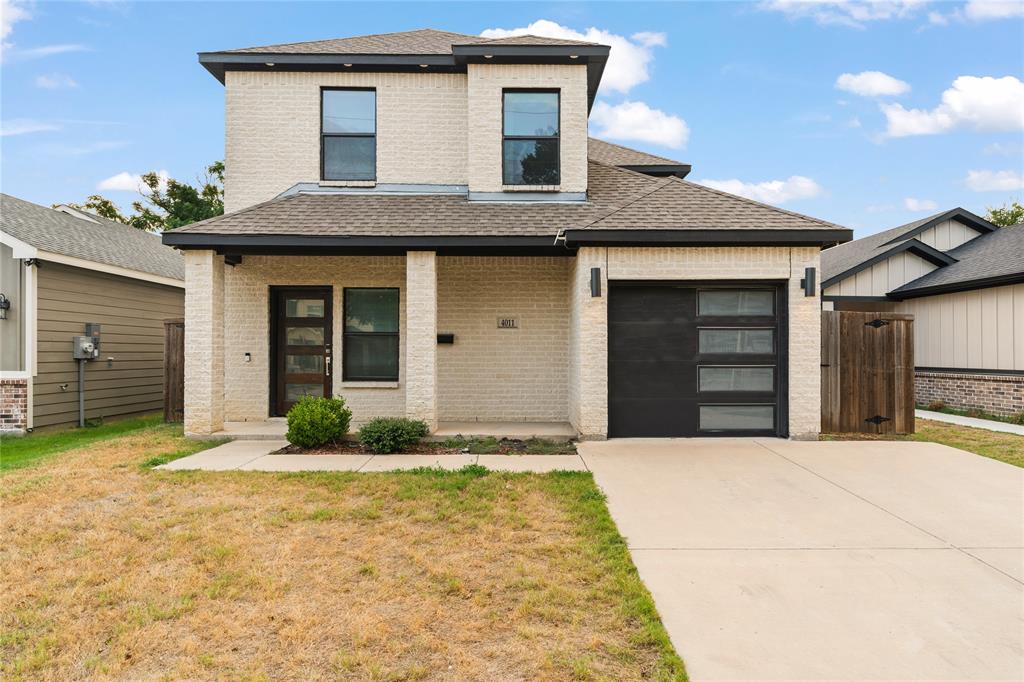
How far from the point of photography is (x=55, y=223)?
11016 mm

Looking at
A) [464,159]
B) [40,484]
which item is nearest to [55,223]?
[40,484]

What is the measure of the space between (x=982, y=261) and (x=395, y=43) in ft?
47.1

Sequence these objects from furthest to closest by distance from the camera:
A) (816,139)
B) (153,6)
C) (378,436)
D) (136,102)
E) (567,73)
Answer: (816,139), (136,102), (153,6), (567,73), (378,436)

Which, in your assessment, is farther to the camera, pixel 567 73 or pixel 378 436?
pixel 567 73

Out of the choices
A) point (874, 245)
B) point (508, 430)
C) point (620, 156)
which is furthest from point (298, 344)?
point (874, 245)

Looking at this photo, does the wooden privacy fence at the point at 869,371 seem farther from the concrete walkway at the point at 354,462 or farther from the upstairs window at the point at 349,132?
the upstairs window at the point at 349,132

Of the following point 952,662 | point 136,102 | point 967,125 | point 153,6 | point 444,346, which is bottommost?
point 952,662

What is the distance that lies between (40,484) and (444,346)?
5679 millimetres

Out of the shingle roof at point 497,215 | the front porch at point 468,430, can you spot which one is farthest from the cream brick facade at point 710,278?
the front porch at point 468,430

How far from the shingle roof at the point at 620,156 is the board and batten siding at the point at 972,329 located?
258 inches

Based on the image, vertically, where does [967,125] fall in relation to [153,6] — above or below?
above

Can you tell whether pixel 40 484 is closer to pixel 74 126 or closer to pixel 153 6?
pixel 153 6

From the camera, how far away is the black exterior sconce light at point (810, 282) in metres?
7.77

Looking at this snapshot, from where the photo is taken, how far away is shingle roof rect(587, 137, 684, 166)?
12.0 meters
